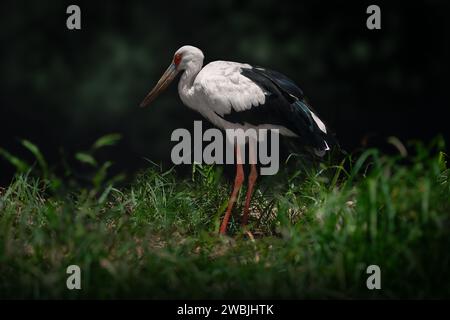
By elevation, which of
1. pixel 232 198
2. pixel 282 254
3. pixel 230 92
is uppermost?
pixel 230 92

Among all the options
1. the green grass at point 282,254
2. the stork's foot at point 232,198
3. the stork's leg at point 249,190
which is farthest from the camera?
the stork's leg at point 249,190

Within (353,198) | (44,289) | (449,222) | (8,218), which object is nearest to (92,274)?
(44,289)

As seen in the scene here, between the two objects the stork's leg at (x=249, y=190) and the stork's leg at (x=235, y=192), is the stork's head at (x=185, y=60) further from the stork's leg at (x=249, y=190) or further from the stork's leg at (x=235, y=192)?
the stork's leg at (x=249, y=190)

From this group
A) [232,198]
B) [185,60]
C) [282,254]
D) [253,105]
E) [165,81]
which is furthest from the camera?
[165,81]

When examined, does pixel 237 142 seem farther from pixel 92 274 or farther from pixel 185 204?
pixel 92 274

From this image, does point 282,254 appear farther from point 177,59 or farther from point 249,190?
point 177,59

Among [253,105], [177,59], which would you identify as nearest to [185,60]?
[177,59]

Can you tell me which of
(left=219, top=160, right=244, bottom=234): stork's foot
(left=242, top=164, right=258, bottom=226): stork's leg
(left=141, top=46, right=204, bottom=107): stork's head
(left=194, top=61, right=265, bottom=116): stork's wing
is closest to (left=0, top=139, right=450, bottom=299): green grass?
(left=219, top=160, right=244, bottom=234): stork's foot

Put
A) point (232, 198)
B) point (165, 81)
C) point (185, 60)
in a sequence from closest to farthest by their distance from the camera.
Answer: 1. point (232, 198)
2. point (185, 60)
3. point (165, 81)

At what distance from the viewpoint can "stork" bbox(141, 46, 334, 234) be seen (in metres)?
5.08

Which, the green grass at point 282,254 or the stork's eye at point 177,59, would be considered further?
the stork's eye at point 177,59

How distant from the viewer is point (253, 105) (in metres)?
5.12

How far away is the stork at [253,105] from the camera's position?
508 cm

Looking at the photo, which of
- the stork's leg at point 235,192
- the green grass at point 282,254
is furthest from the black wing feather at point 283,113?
the green grass at point 282,254
